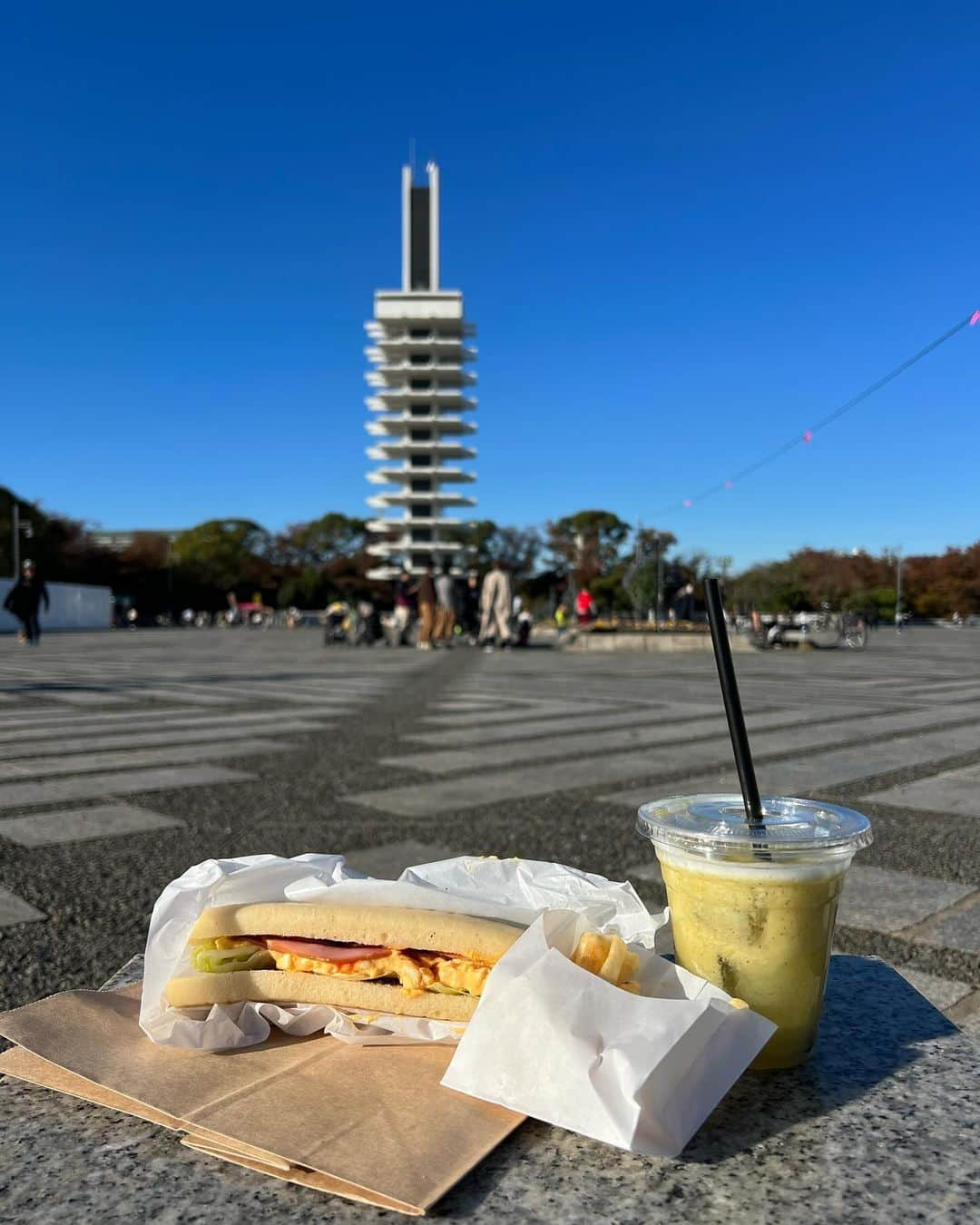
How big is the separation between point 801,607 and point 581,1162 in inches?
1201

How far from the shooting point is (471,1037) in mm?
922

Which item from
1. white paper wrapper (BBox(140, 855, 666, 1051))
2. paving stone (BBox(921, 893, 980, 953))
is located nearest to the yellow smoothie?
white paper wrapper (BBox(140, 855, 666, 1051))

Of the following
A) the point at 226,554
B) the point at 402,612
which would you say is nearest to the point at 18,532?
the point at 226,554

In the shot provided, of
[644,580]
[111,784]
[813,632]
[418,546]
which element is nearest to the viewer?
[111,784]

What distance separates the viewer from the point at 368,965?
1.06m

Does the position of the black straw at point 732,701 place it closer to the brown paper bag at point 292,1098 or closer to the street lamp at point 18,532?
the brown paper bag at point 292,1098

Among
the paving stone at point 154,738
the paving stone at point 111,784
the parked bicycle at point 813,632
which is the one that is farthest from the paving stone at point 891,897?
the parked bicycle at point 813,632

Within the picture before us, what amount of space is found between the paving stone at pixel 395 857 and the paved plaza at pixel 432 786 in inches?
0.6

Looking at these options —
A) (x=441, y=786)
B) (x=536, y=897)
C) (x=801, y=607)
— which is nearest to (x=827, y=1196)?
(x=536, y=897)

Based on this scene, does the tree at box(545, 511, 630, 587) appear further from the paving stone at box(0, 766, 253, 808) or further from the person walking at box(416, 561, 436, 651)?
the paving stone at box(0, 766, 253, 808)

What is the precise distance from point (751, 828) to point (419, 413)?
214ft

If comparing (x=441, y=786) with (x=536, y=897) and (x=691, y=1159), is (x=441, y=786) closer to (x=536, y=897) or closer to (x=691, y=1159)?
(x=536, y=897)

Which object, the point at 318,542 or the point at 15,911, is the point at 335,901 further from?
the point at 318,542

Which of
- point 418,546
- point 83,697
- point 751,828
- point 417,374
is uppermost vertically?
point 417,374
